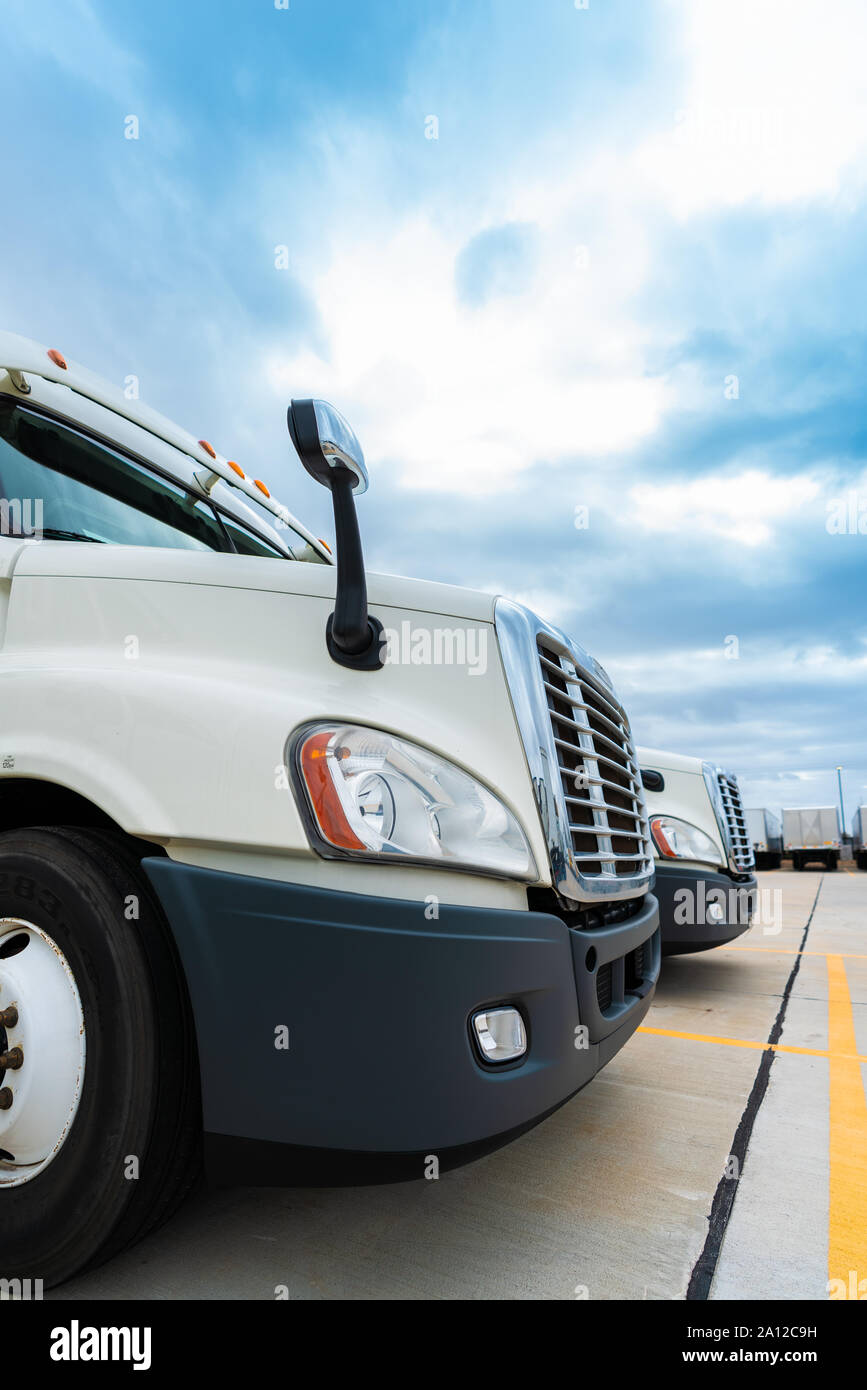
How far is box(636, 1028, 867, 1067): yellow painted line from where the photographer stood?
11.9ft

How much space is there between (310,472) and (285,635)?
1.30 ft

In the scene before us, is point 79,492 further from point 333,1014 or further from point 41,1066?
point 333,1014

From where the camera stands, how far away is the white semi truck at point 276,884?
62.1 inches

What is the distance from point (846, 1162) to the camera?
8.09 ft

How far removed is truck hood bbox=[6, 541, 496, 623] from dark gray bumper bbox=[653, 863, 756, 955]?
3.02 meters

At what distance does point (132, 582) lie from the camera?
2111 millimetres

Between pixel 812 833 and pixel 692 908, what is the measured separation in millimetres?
25031

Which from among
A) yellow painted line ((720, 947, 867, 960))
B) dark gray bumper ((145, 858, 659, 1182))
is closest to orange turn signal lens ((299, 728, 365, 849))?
dark gray bumper ((145, 858, 659, 1182))

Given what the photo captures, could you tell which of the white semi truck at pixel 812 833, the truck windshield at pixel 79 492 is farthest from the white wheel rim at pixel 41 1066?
the white semi truck at pixel 812 833

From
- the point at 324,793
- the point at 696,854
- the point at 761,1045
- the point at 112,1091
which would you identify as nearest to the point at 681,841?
the point at 696,854

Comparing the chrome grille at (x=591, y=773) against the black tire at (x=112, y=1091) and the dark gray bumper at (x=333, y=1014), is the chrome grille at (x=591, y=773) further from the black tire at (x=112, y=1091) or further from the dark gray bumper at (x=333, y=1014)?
the black tire at (x=112, y=1091)
